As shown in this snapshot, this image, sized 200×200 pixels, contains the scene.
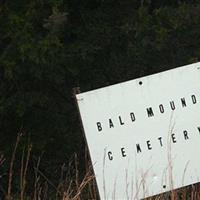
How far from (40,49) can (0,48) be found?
0.56m

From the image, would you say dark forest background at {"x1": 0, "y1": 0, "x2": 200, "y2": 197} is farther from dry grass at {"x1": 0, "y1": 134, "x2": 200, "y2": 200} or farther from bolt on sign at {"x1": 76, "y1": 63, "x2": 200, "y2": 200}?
bolt on sign at {"x1": 76, "y1": 63, "x2": 200, "y2": 200}

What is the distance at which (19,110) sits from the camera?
6.95m

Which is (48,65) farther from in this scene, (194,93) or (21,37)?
(194,93)

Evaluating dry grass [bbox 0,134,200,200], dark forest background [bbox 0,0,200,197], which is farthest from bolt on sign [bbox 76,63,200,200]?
dark forest background [bbox 0,0,200,197]

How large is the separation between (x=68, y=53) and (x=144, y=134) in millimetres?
4560

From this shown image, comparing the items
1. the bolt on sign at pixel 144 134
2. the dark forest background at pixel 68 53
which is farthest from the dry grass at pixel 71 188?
the dark forest background at pixel 68 53

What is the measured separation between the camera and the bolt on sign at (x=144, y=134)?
2.75m

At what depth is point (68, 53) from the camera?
285 inches

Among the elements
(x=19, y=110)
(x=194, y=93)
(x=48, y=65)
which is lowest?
(x=19, y=110)

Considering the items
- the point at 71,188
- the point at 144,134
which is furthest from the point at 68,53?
the point at 144,134

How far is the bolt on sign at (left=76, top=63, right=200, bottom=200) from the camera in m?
2.75

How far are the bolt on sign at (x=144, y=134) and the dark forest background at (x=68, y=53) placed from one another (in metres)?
3.90

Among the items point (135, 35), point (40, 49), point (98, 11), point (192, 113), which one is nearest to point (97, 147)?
point (192, 113)

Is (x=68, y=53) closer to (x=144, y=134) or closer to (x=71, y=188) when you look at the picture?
(x=71, y=188)
